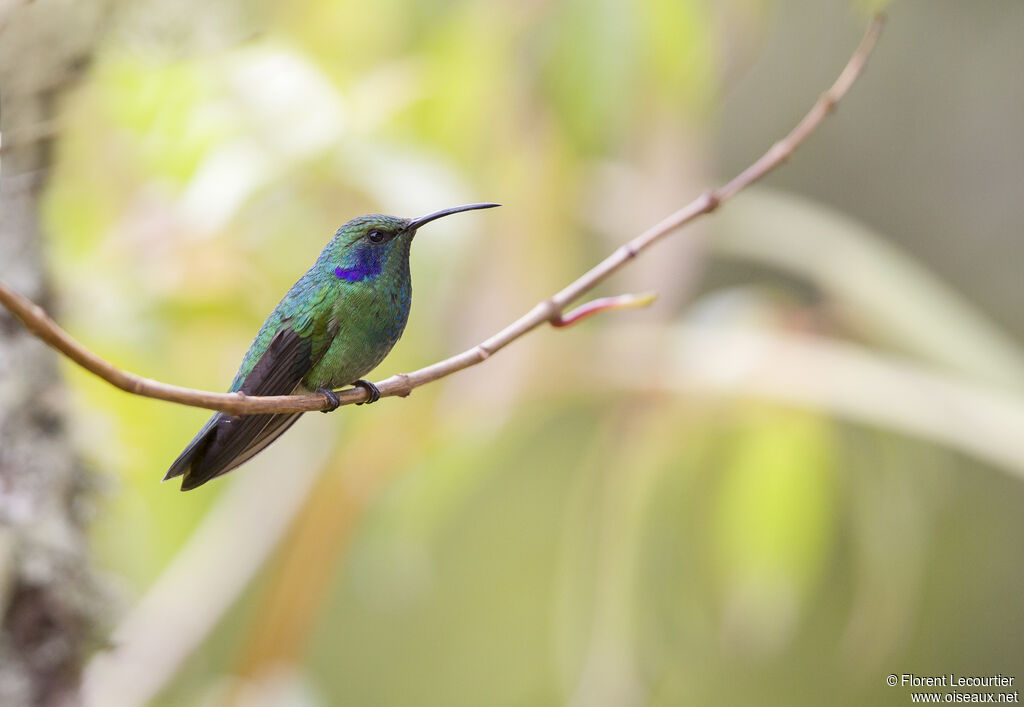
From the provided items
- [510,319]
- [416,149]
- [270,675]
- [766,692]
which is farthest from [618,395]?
[766,692]

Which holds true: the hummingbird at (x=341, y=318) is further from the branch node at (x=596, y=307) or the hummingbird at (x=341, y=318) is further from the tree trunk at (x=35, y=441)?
the tree trunk at (x=35, y=441)

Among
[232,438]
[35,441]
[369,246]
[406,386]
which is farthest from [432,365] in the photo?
[35,441]

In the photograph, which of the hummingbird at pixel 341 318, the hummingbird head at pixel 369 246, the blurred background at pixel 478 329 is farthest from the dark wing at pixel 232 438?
the blurred background at pixel 478 329

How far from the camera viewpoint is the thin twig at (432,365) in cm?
47

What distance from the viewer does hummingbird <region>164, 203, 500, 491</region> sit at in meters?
0.79

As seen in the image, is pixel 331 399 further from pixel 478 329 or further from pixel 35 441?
pixel 478 329

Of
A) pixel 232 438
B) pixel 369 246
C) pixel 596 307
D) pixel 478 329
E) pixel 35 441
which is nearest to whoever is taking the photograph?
pixel 232 438

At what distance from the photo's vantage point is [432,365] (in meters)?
0.67

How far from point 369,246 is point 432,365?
0.90ft

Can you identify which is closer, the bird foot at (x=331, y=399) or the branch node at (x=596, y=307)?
the bird foot at (x=331, y=399)

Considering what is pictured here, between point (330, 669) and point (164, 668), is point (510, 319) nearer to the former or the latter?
point (164, 668)

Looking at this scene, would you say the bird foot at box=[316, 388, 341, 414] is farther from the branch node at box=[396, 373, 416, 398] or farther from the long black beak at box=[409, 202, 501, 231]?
the long black beak at box=[409, 202, 501, 231]

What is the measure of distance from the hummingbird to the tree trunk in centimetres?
36

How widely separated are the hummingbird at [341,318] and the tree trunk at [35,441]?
1.19 feet
